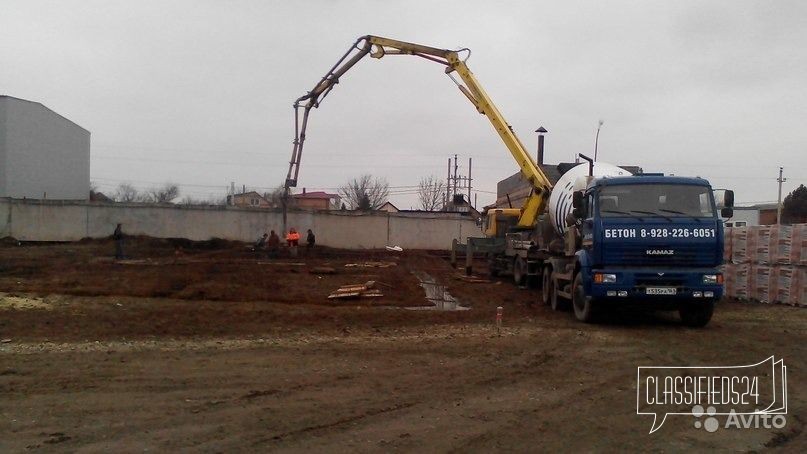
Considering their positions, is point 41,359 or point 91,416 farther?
point 41,359

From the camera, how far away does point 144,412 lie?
7.01m

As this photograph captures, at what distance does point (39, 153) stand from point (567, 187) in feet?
136

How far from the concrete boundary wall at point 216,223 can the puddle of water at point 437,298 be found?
17988 mm

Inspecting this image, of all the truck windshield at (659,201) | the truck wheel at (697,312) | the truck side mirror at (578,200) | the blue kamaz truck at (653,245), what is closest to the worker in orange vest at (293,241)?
the truck side mirror at (578,200)

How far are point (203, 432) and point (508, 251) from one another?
18666 millimetres

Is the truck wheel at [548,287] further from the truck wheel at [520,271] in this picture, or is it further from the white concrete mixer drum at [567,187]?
the truck wheel at [520,271]

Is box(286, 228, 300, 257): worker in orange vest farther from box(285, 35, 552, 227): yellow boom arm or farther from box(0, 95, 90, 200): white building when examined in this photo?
box(0, 95, 90, 200): white building

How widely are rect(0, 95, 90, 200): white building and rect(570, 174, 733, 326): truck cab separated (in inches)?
1678

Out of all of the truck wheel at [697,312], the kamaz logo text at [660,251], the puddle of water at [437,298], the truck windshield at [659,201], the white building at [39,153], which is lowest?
the puddle of water at [437,298]

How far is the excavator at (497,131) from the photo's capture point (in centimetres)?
2233

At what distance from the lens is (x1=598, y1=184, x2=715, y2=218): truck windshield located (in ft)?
43.5

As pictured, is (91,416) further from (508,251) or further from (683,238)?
(508,251)

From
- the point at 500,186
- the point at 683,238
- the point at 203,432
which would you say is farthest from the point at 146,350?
the point at 500,186

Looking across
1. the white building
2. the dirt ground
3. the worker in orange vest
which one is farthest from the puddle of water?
the white building
